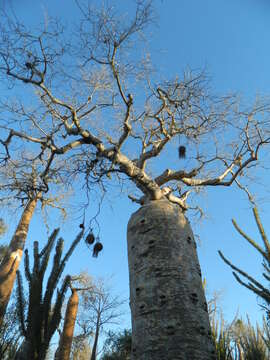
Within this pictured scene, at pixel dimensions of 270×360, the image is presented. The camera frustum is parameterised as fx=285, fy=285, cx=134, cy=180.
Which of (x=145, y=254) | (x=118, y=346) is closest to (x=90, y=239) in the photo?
(x=145, y=254)

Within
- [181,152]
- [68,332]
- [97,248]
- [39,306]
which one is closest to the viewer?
[97,248]

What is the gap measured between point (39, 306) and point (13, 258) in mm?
3286

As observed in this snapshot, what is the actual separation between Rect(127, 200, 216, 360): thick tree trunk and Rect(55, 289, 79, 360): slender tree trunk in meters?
6.90

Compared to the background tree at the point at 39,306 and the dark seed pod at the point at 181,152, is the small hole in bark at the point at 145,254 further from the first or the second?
the background tree at the point at 39,306

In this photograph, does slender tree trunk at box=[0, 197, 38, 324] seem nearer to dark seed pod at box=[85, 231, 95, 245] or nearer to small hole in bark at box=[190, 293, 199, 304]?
dark seed pod at box=[85, 231, 95, 245]

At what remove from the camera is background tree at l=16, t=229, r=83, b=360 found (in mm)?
4348

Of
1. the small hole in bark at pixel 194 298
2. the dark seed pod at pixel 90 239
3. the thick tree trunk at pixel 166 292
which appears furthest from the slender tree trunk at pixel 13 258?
the small hole in bark at pixel 194 298

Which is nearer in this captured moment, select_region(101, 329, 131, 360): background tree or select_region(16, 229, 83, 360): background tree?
select_region(16, 229, 83, 360): background tree

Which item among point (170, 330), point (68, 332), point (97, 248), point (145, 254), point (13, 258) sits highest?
point (13, 258)

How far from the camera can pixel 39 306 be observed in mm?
4648

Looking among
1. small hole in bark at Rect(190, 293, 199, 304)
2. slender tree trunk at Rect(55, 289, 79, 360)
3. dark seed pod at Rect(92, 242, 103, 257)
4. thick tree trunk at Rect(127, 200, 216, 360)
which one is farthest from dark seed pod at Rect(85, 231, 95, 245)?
slender tree trunk at Rect(55, 289, 79, 360)

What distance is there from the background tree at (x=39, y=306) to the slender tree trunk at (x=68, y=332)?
355cm

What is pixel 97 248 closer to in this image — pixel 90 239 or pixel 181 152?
pixel 90 239

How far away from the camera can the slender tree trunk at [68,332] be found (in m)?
8.05
